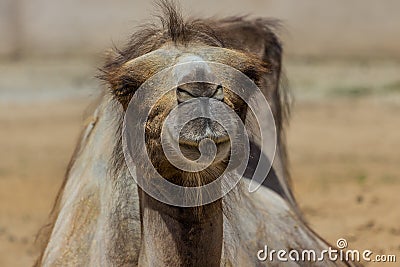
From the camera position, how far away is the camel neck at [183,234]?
3.30 m

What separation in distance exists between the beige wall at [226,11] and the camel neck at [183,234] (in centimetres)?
1556

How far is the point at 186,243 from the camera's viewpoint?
3311 mm

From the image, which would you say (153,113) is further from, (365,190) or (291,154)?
(291,154)

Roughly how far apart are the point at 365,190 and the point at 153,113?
20.5 feet

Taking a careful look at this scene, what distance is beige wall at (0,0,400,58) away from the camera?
19391 millimetres

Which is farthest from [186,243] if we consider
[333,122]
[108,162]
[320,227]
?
[333,122]

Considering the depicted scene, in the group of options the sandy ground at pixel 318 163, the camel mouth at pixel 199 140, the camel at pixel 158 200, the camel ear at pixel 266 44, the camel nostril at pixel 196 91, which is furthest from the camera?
the sandy ground at pixel 318 163

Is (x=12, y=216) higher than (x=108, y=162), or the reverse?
(x=108, y=162)

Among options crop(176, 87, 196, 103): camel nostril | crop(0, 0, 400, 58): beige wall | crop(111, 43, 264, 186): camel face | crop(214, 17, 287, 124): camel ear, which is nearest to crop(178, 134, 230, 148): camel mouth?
crop(111, 43, 264, 186): camel face

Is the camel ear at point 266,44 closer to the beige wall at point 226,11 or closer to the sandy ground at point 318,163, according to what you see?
the sandy ground at point 318,163

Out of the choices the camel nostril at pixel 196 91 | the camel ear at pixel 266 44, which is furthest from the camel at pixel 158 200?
the camel ear at pixel 266 44

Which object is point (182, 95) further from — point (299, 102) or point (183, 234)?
point (299, 102)

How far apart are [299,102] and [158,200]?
13.1 meters

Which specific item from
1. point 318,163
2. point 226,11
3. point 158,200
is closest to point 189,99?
point 158,200
